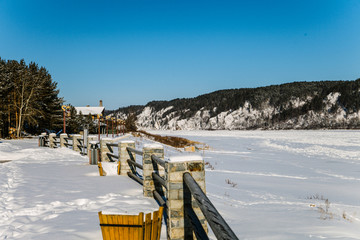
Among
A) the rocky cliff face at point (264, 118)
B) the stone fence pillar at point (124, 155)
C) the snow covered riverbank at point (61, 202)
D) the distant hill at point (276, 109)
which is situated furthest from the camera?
the distant hill at point (276, 109)

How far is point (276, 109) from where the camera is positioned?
129250mm

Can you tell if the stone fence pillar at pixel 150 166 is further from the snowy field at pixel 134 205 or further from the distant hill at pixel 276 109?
the distant hill at pixel 276 109

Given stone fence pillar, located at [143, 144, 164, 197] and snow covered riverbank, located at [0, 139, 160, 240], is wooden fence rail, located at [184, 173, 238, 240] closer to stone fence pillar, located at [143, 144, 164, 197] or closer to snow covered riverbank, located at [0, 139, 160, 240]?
snow covered riverbank, located at [0, 139, 160, 240]

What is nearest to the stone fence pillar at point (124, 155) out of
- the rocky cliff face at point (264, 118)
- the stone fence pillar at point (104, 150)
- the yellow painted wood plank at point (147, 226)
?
the stone fence pillar at point (104, 150)

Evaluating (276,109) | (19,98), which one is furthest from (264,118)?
(19,98)

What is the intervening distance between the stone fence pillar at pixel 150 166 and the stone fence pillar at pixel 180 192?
8.34 ft

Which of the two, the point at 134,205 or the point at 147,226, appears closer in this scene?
the point at 147,226

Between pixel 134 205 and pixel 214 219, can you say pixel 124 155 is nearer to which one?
pixel 134 205

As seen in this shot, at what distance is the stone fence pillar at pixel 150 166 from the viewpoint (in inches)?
246

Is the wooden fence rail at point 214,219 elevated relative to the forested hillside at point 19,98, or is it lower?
lower

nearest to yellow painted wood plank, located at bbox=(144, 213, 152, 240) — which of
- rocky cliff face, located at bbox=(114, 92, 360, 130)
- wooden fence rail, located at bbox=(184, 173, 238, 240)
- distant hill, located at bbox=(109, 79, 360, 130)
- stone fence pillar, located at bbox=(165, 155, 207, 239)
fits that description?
wooden fence rail, located at bbox=(184, 173, 238, 240)

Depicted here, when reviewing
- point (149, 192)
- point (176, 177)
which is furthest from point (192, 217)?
point (149, 192)

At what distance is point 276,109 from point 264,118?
736 centimetres

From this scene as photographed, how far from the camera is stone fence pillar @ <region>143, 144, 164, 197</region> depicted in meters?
6.24
